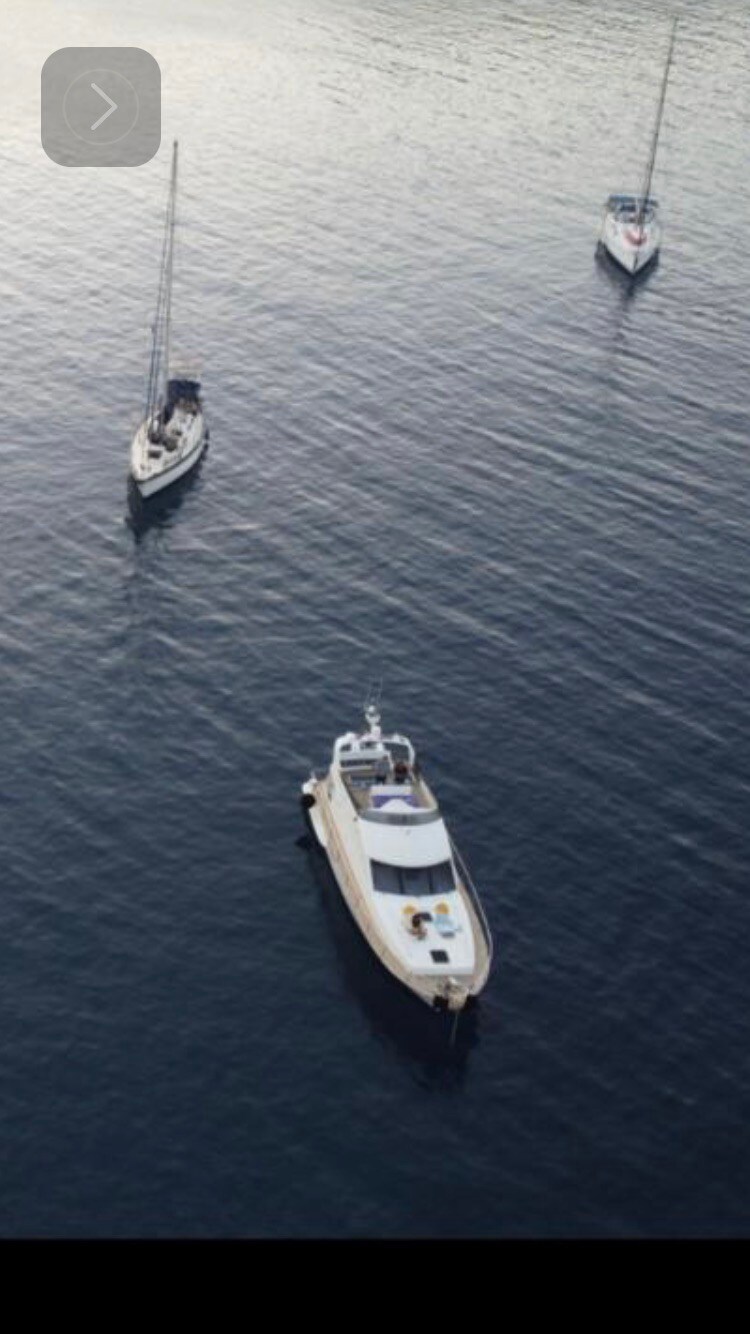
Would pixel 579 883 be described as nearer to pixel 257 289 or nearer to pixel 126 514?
pixel 126 514

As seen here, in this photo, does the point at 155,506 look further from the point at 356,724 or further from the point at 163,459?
the point at 356,724

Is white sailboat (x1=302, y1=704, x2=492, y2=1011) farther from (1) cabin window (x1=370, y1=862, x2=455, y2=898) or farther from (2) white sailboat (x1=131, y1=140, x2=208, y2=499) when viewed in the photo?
(2) white sailboat (x1=131, y1=140, x2=208, y2=499)

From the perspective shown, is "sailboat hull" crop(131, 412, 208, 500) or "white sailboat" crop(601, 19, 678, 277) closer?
"sailboat hull" crop(131, 412, 208, 500)

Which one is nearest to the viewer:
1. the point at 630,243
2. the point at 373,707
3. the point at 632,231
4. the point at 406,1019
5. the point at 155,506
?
the point at 406,1019

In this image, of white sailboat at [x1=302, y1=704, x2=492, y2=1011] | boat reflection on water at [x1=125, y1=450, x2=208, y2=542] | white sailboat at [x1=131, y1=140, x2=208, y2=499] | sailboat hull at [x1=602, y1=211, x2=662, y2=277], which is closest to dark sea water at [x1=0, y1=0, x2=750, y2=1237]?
boat reflection on water at [x1=125, y1=450, x2=208, y2=542]

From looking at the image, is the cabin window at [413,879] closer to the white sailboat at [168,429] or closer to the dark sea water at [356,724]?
the dark sea water at [356,724]

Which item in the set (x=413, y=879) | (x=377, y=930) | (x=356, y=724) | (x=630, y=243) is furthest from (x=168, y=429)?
(x=630, y=243)
